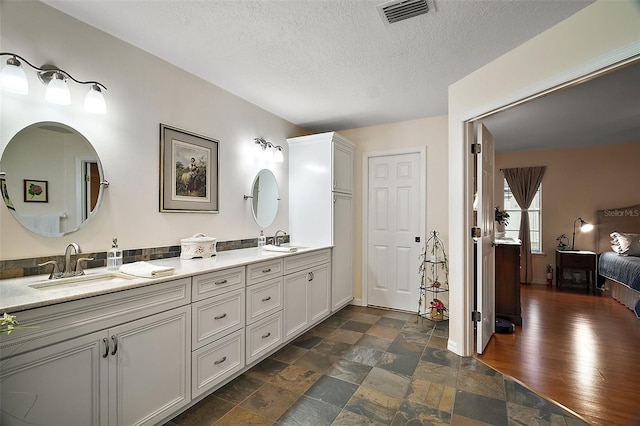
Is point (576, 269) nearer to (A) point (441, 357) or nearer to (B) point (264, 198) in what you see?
(A) point (441, 357)

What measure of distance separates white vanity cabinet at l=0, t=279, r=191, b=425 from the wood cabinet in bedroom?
3340 millimetres

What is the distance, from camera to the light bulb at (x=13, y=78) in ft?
4.99

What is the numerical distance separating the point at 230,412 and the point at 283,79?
2611 millimetres

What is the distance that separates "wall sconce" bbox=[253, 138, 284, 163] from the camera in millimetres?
3320

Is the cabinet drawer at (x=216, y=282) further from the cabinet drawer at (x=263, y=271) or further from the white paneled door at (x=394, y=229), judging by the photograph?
the white paneled door at (x=394, y=229)

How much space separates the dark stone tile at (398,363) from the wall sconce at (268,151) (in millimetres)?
2374

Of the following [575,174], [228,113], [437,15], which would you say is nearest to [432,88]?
[437,15]

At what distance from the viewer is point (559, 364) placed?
2.53 metres

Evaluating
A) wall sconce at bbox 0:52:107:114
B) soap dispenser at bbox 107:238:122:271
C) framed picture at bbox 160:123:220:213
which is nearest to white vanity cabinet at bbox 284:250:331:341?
framed picture at bbox 160:123:220:213

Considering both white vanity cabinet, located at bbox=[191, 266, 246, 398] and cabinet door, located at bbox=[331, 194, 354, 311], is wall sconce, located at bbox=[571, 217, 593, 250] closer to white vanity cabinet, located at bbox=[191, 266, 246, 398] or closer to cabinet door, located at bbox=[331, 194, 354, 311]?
cabinet door, located at bbox=[331, 194, 354, 311]

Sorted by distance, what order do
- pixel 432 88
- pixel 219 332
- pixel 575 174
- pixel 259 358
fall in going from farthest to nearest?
pixel 575 174
pixel 432 88
pixel 259 358
pixel 219 332

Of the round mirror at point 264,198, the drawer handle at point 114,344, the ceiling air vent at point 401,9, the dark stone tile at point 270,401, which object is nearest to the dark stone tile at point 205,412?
the dark stone tile at point 270,401

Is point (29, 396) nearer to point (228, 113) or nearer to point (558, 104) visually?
point (228, 113)

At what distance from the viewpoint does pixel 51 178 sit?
5.86 ft
